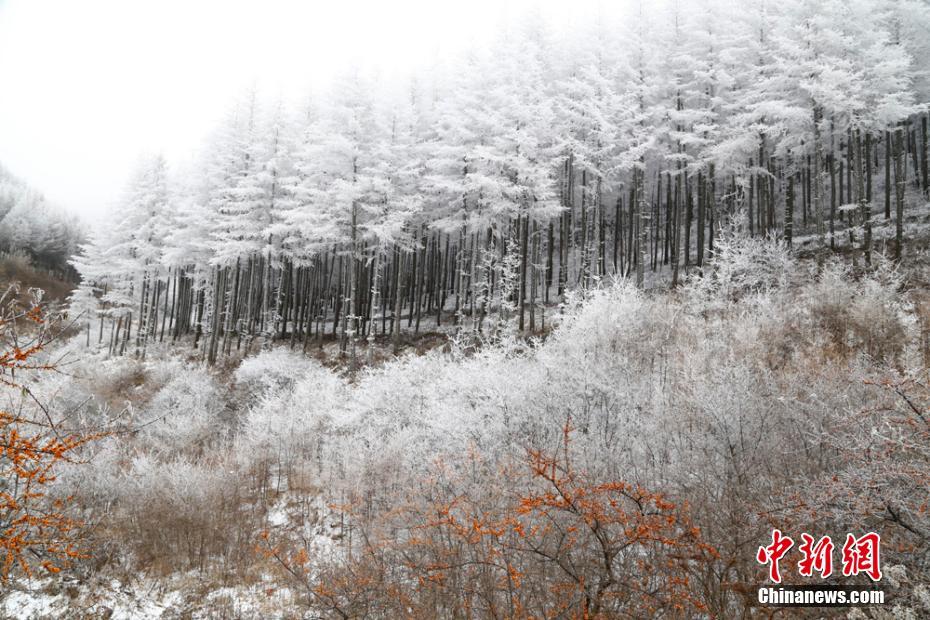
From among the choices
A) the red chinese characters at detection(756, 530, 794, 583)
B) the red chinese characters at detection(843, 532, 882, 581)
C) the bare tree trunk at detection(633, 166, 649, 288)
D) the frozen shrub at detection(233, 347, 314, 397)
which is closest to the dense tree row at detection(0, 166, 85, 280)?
the frozen shrub at detection(233, 347, 314, 397)

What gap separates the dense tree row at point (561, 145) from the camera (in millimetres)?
21781

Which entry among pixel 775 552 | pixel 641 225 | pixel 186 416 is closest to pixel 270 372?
pixel 186 416

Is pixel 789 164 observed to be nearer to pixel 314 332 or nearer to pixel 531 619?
pixel 314 332

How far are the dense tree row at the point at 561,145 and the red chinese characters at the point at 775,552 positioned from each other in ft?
48.1

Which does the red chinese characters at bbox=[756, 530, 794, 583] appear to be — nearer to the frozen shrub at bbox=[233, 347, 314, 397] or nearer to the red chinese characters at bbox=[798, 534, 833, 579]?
the red chinese characters at bbox=[798, 534, 833, 579]

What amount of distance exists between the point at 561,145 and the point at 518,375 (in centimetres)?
1436

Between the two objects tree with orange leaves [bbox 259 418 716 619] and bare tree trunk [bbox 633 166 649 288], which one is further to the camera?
bare tree trunk [bbox 633 166 649 288]

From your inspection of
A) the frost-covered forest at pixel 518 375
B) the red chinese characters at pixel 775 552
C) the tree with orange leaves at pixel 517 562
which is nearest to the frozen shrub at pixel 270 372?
the frost-covered forest at pixel 518 375

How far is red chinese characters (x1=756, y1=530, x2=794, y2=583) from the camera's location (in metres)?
5.06

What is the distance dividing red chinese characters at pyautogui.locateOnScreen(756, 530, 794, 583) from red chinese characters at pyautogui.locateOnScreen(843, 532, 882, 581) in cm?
51

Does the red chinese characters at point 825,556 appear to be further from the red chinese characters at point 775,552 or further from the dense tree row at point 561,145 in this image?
the dense tree row at point 561,145

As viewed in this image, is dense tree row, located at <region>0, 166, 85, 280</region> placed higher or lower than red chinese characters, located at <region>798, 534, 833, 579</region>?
higher

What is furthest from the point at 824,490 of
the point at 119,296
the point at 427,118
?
the point at 119,296

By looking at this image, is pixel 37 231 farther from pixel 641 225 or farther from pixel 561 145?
pixel 641 225
